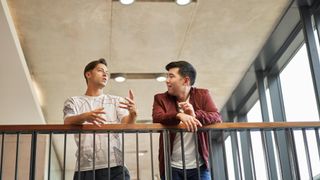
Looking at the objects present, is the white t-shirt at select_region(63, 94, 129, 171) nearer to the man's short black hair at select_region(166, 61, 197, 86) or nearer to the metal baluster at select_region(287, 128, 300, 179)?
the man's short black hair at select_region(166, 61, 197, 86)

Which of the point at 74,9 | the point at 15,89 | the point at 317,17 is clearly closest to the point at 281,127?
the point at 317,17

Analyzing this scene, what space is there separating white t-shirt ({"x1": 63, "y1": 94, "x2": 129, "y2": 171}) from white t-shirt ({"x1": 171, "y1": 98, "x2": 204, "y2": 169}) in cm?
36

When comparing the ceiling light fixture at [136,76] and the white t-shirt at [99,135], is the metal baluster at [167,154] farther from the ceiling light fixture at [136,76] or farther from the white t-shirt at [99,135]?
the ceiling light fixture at [136,76]

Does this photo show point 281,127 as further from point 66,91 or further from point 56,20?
point 66,91

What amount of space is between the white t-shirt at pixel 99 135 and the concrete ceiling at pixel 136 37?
1.83 meters

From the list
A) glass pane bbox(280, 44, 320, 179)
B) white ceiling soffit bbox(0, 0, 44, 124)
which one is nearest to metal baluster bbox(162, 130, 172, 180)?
white ceiling soffit bbox(0, 0, 44, 124)

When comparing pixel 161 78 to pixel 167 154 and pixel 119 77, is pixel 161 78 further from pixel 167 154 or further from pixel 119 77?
pixel 167 154

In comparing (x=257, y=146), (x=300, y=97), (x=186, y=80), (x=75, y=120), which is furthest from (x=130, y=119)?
(x=257, y=146)

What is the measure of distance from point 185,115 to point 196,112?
14 centimetres

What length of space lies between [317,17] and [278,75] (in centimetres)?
145

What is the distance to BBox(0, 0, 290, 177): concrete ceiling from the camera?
4.91 metres

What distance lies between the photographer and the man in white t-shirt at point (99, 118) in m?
2.94

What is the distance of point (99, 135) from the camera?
3076 mm

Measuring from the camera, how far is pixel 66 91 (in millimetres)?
6887
